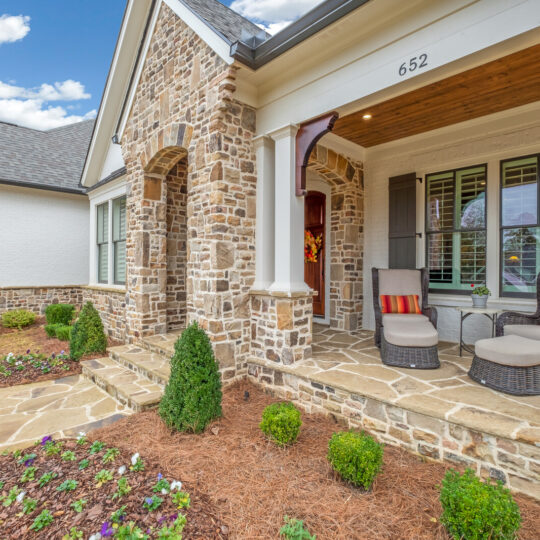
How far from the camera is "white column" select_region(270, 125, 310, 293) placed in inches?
160

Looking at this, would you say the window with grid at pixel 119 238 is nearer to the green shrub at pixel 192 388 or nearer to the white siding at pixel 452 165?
the green shrub at pixel 192 388

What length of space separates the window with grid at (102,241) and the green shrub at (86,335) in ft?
8.25

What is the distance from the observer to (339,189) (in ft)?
19.4

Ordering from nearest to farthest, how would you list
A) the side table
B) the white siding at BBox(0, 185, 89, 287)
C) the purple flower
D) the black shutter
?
1. the purple flower
2. the side table
3. the black shutter
4. the white siding at BBox(0, 185, 89, 287)

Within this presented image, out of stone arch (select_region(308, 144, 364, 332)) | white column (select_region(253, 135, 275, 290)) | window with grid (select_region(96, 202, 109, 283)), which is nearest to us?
white column (select_region(253, 135, 275, 290))

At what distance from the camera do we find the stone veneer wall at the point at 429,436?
7.56 feet

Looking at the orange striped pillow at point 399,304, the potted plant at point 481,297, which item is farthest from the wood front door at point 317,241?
the potted plant at point 481,297

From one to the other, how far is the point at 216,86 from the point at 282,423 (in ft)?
13.1

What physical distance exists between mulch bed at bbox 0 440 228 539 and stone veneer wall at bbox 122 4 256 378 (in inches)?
70.2

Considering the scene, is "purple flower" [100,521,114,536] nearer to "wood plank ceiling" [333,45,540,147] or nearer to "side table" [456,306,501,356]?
"side table" [456,306,501,356]

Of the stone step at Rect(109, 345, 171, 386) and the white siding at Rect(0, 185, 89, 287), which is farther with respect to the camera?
the white siding at Rect(0, 185, 89, 287)

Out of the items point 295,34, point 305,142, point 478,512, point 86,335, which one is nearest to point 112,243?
point 86,335

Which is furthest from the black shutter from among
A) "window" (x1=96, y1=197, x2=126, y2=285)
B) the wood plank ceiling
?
"window" (x1=96, y1=197, x2=126, y2=285)

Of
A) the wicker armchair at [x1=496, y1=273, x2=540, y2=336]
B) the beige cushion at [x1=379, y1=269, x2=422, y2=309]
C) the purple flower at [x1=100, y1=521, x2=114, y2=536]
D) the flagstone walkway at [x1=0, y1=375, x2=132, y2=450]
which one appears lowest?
the flagstone walkway at [x1=0, y1=375, x2=132, y2=450]
